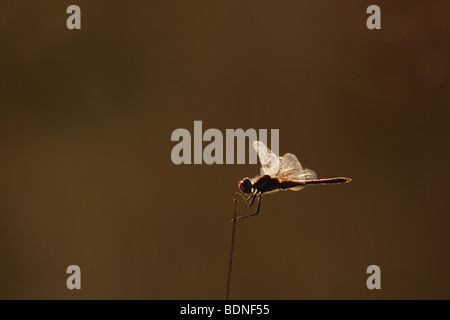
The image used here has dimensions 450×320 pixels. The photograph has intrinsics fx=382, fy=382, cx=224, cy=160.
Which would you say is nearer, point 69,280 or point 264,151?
point 264,151

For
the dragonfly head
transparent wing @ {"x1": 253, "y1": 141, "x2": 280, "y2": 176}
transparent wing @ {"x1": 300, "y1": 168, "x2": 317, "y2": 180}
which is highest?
transparent wing @ {"x1": 253, "y1": 141, "x2": 280, "y2": 176}

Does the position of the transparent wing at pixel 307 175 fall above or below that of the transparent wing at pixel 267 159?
below

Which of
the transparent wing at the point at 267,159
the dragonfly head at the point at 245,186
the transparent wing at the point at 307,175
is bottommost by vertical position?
the dragonfly head at the point at 245,186
